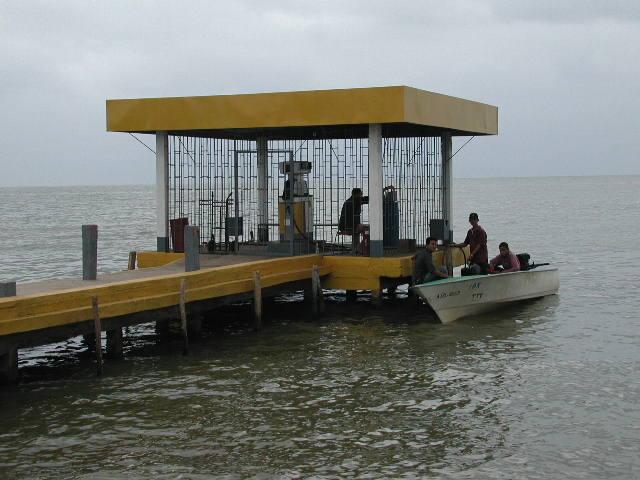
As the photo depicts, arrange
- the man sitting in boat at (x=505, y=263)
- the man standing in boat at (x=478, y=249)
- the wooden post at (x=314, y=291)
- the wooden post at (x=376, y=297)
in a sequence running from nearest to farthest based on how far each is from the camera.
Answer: the wooden post at (x=314, y=291) < the wooden post at (x=376, y=297) < the man standing in boat at (x=478, y=249) < the man sitting in boat at (x=505, y=263)

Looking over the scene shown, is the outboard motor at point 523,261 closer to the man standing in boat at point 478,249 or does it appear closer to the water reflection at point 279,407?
the man standing in boat at point 478,249

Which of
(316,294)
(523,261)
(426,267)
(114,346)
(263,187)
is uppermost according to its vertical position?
(263,187)

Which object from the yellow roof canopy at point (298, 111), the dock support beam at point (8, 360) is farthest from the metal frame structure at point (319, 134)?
the dock support beam at point (8, 360)

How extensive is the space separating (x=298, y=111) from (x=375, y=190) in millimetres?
2437

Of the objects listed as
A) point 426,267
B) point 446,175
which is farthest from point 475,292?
point 446,175

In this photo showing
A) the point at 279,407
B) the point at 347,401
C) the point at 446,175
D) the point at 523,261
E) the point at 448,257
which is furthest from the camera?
the point at 446,175

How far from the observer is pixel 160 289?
1778cm

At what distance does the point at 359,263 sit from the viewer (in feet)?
71.6

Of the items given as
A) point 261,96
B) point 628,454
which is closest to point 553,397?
point 628,454

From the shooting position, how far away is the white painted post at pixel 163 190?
78.0ft

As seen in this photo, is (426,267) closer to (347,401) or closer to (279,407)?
(347,401)

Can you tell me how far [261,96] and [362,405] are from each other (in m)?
9.26

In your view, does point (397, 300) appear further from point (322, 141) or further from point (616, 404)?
point (616, 404)

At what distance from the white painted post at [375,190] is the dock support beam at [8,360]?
28.8 feet
